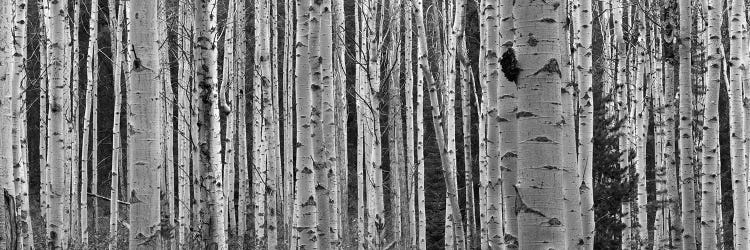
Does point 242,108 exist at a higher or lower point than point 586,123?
higher

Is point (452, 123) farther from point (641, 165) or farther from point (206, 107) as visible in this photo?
point (206, 107)

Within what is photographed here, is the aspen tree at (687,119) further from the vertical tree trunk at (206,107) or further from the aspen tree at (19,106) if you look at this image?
the aspen tree at (19,106)

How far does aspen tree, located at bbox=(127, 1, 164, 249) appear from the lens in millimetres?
4848

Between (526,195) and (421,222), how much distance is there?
9.68 meters

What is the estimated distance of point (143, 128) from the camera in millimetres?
4852

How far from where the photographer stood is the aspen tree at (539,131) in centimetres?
278

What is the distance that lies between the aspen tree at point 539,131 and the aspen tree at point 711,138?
4740mm

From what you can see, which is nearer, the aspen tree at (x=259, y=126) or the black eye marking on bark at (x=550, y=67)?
the black eye marking on bark at (x=550, y=67)

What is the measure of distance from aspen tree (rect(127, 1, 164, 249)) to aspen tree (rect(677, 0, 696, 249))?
4.48 m

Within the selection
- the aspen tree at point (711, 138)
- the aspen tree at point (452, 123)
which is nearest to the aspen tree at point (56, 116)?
the aspen tree at point (452, 123)

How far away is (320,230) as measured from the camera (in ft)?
20.5

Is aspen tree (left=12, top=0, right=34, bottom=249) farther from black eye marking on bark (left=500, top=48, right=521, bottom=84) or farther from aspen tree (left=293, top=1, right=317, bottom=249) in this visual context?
black eye marking on bark (left=500, top=48, right=521, bottom=84)

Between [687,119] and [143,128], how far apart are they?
4.65 metres

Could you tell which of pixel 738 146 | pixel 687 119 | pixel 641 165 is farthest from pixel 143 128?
pixel 641 165
